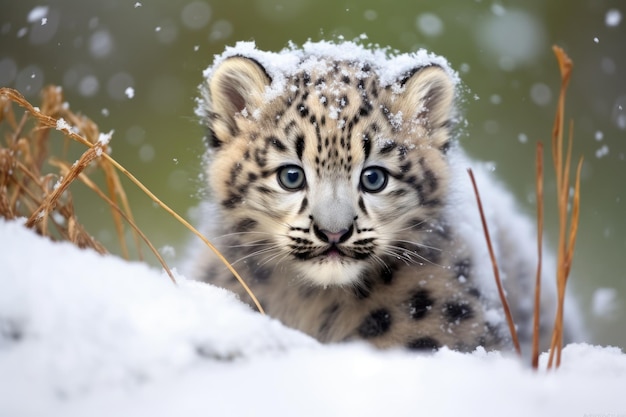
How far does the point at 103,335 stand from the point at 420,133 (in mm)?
721

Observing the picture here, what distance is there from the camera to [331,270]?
1154mm

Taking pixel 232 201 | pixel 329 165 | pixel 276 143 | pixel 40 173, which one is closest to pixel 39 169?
pixel 40 173

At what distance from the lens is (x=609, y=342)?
4.51 ft

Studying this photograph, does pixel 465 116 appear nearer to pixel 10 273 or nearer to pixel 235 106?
pixel 235 106

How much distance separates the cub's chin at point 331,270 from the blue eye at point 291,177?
128 mm

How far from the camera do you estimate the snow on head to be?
123 centimetres

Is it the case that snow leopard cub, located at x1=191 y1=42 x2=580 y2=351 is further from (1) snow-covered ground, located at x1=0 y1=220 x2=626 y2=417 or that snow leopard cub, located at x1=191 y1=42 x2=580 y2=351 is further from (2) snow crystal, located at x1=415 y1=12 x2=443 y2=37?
(1) snow-covered ground, located at x1=0 y1=220 x2=626 y2=417

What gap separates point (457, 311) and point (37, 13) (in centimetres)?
95

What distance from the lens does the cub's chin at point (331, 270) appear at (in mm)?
1143

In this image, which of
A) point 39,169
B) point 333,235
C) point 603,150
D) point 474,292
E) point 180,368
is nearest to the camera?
point 180,368

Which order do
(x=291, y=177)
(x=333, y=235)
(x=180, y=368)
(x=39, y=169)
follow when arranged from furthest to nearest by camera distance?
(x=39, y=169)
(x=291, y=177)
(x=333, y=235)
(x=180, y=368)

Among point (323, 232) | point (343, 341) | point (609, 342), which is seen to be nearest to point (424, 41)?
point (323, 232)

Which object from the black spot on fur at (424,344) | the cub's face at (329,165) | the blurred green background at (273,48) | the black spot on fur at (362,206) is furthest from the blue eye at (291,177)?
the black spot on fur at (424,344)

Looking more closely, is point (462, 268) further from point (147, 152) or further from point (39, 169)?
point (39, 169)
